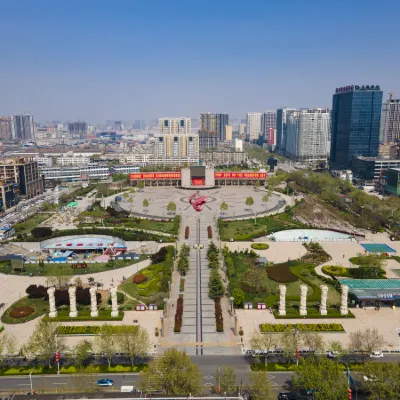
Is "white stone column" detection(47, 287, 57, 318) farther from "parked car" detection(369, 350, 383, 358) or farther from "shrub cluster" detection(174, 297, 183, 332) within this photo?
"parked car" detection(369, 350, 383, 358)

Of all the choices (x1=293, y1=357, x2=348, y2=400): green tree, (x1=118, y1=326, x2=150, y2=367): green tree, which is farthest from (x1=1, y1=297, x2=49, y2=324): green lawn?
(x1=293, y1=357, x2=348, y2=400): green tree

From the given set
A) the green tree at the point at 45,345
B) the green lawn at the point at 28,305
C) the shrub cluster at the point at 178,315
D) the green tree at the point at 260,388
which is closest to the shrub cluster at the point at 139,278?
the shrub cluster at the point at 178,315

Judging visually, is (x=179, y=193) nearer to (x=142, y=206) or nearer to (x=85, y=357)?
(x=142, y=206)

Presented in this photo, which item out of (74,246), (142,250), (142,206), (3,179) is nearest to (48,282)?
(74,246)

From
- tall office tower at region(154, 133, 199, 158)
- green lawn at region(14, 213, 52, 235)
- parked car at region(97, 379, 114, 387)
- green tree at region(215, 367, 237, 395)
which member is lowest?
parked car at region(97, 379, 114, 387)

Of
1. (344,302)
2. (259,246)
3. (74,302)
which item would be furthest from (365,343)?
(259,246)

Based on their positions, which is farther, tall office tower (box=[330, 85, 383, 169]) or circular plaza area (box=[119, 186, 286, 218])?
tall office tower (box=[330, 85, 383, 169])

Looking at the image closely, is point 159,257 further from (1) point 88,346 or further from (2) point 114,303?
(1) point 88,346
